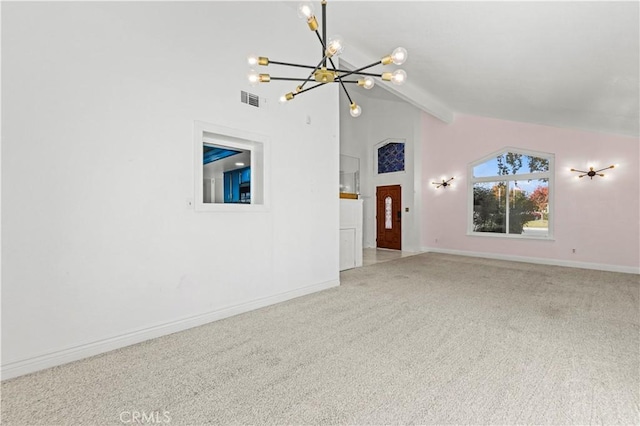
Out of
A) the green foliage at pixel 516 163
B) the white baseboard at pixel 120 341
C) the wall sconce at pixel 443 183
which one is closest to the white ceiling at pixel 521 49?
the green foliage at pixel 516 163

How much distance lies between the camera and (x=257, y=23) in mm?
3566

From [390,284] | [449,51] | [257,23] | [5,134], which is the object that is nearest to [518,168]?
[449,51]

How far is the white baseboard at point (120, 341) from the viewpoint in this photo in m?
2.14

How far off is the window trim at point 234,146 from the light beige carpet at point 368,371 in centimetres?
125

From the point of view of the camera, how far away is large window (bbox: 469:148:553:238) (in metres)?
6.77

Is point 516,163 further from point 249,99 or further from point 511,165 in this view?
point 249,99

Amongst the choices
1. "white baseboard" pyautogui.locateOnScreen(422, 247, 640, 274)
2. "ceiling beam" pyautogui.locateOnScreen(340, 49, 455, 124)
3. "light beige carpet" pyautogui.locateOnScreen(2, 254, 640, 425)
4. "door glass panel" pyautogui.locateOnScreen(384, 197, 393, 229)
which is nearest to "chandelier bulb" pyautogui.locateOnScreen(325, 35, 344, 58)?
"light beige carpet" pyautogui.locateOnScreen(2, 254, 640, 425)

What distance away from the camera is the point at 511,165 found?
7.22m

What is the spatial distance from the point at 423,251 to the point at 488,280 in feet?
11.9

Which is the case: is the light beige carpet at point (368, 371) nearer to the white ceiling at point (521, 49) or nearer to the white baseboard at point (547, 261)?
the white ceiling at point (521, 49)

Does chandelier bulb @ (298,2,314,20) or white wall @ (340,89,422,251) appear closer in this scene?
chandelier bulb @ (298,2,314,20)

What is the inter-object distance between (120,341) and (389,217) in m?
7.98

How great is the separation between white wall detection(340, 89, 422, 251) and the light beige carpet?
5283 mm

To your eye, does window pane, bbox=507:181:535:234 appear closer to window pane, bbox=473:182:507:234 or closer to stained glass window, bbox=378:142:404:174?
window pane, bbox=473:182:507:234
